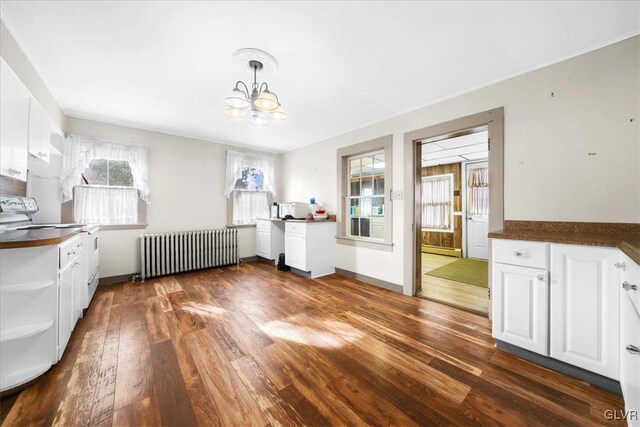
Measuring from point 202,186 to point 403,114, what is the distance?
3.70 m

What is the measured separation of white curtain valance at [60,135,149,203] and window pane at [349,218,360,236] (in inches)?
136

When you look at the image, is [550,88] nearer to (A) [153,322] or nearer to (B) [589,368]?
(B) [589,368]

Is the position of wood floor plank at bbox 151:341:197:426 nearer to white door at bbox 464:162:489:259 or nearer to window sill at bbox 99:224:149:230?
window sill at bbox 99:224:149:230

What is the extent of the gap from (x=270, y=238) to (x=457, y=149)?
13.5 ft

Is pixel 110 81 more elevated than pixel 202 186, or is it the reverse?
pixel 110 81

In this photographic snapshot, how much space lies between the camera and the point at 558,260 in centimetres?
161

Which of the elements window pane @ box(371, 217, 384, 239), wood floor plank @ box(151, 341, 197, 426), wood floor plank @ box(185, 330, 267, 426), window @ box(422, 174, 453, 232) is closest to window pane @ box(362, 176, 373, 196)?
window pane @ box(371, 217, 384, 239)

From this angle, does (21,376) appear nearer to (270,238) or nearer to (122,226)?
(122,226)

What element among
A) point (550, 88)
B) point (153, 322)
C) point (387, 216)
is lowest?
point (153, 322)

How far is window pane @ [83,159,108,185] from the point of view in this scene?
139 inches

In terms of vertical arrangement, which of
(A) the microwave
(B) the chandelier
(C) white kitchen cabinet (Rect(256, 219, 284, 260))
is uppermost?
(B) the chandelier

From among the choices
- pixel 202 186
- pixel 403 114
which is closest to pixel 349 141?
pixel 403 114

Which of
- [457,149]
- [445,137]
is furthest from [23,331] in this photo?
[457,149]

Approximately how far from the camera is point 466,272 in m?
4.22
